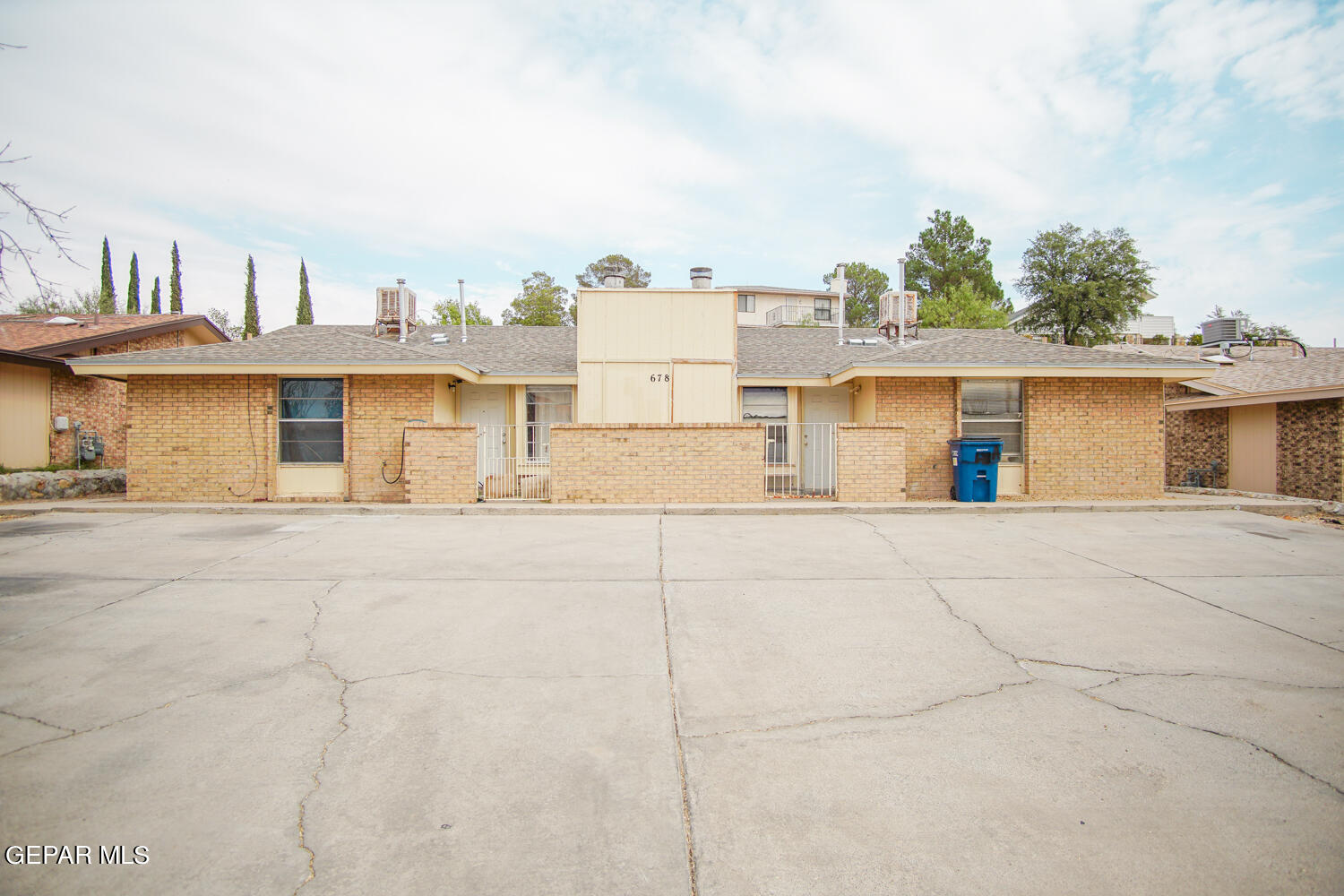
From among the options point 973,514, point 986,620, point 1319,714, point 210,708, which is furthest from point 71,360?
point 1319,714

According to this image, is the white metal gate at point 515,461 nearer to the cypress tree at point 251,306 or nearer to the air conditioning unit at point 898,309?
the air conditioning unit at point 898,309

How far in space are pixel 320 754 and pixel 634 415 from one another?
11.5 m

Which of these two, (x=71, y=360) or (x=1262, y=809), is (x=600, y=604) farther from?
(x=71, y=360)

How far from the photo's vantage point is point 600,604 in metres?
5.59

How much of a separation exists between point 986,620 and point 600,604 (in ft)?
10.3

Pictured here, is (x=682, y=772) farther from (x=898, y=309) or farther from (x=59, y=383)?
(x=59, y=383)

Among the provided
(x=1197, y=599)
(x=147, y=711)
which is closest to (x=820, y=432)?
(x=1197, y=599)

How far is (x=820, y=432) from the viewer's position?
15.0 m

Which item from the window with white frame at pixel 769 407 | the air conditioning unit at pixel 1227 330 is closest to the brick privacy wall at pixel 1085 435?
the window with white frame at pixel 769 407

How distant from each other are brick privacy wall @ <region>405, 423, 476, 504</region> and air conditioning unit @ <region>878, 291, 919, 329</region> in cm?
1150

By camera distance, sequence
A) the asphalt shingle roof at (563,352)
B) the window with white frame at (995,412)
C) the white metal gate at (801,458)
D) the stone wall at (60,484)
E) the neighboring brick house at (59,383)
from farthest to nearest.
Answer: the neighboring brick house at (59,383) < the white metal gate at (801,458) < the window with white frame at (995,412) < the stone wall at (60,484) < the asphalt shingle roof at (563,352)

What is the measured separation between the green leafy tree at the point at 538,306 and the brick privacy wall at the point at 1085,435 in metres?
31.1

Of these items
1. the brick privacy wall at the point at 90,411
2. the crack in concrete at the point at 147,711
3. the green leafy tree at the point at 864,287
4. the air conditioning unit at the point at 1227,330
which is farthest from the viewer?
the green leafy tree at the point at 864,287

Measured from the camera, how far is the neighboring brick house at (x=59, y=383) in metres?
14.8
